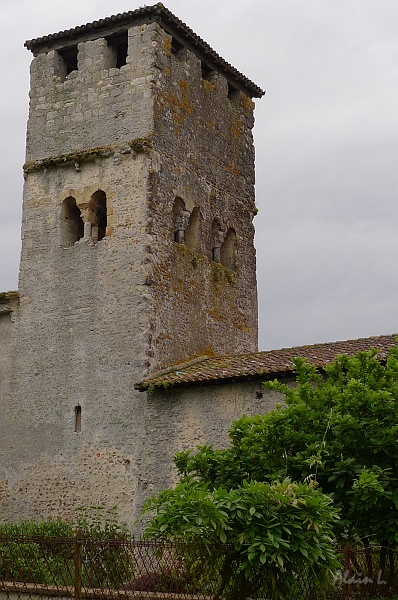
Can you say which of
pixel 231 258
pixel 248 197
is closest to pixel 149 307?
pixel 231 258

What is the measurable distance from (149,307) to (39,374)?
296cm

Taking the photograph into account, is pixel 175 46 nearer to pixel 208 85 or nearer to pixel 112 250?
pixel 208 85

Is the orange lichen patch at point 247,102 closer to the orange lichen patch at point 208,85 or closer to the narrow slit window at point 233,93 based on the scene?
the narrow slit window at point 233,93

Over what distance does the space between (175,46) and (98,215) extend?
4.47 metres

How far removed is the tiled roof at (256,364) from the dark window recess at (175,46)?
7.55m

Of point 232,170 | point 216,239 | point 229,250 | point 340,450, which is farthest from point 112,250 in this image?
point 340,450

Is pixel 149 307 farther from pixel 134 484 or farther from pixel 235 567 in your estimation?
pixel 235 567

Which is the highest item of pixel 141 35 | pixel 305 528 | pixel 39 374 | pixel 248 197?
pixel 141 35

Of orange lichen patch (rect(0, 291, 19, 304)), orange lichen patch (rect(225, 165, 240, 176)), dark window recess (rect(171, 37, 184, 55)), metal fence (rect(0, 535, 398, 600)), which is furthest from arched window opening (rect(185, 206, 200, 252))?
metal fence (rect(0, 535, 398, 600))

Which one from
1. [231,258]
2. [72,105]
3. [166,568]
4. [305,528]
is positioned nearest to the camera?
[305,528]

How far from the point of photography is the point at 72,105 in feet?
66.8

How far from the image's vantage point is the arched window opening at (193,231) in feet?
67.4

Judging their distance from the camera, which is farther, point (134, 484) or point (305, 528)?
point (134, 484)

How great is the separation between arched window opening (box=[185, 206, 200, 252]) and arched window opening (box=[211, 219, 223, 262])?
→ 0.78m
